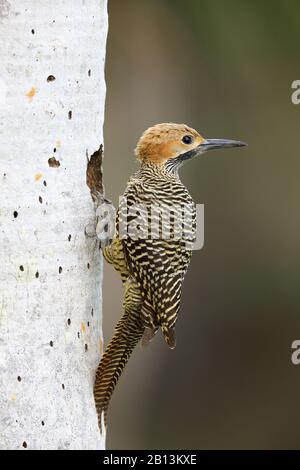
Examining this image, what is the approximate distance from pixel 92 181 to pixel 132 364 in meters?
6.60

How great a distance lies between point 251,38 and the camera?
33.4 feet

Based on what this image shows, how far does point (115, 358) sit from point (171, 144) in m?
1.07

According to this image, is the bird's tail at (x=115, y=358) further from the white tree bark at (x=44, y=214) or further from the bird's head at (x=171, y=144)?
the bird's head at (x=171, y=144)

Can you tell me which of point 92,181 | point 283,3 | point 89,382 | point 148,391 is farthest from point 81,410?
point 148,391

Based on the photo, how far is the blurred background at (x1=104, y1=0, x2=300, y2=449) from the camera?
10.5 meters

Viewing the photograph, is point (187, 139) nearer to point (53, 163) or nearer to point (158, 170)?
point (158, 170)

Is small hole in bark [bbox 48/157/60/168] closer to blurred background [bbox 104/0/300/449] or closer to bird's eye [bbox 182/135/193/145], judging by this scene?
bird's eye [bbox 182/135/193/145]

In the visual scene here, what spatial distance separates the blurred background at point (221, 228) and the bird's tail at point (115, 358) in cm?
527

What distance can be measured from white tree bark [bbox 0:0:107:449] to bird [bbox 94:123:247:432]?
0.25m

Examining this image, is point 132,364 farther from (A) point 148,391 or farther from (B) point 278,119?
(B) point 278,119

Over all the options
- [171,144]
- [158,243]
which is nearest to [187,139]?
[171,144]

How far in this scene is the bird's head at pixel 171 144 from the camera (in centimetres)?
542

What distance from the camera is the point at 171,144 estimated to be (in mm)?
5441

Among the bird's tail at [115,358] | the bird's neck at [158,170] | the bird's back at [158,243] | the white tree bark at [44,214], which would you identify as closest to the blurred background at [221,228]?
the bird's neck at [158,170]
